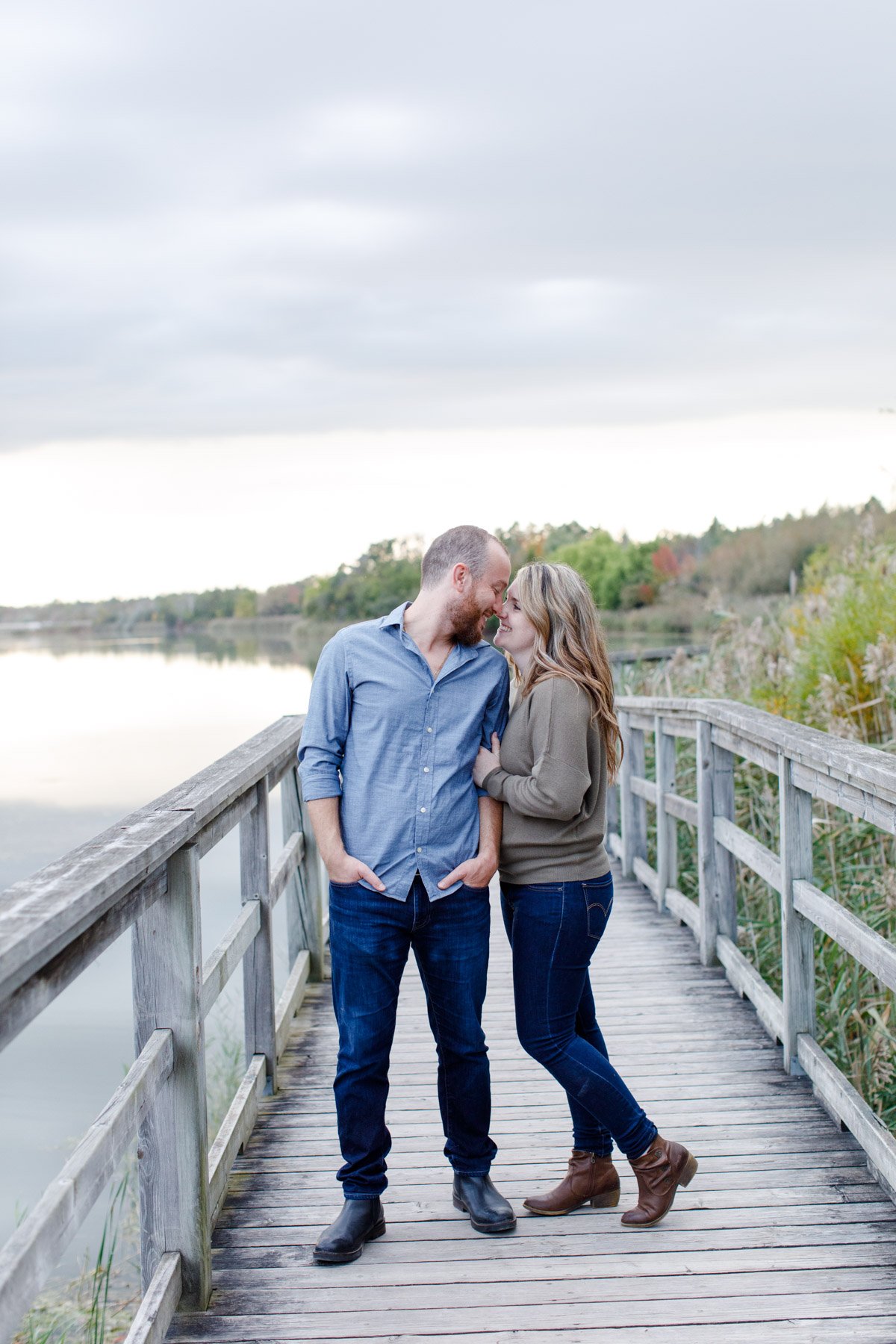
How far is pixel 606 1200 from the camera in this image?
2.78m

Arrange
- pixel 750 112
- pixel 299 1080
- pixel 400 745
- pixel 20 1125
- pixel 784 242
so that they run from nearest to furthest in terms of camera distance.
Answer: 1. pixel 400 745
2. pixel 299 1080
3. pixel 20 1125
4. pixel 750 112
5. pixel 784 242

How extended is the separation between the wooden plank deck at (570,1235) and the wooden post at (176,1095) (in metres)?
0.15

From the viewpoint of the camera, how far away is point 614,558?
272 feet

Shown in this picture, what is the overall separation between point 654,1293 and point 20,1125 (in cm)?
768

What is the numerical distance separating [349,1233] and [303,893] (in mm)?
2101

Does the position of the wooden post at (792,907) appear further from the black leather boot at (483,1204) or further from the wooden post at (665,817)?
the wooden post at (665,817)

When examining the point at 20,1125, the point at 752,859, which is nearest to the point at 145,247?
the point at 20,1125

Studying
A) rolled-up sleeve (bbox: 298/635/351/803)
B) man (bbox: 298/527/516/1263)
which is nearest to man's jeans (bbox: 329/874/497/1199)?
man (bbox: 298/527/516/1263)

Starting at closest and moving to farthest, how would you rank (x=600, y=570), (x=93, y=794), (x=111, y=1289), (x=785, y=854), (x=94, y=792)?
(x=785, y=854) → (x=111, y=1289) → (x=93, y=794) → (x=94, y=792) → (x=600, y=570)

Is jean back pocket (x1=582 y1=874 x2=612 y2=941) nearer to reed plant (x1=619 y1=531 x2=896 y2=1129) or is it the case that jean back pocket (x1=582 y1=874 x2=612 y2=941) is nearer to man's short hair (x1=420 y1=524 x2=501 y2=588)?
man's short hair (x1=420 y1=524 x2=501 y2=588)

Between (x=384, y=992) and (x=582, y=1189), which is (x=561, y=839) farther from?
(x=582, y=1189)

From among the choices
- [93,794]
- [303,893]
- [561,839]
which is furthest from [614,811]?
[93,794]

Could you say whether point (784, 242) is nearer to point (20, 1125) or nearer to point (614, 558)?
point (20, 1125)

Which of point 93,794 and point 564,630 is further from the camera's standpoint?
point 93,794
